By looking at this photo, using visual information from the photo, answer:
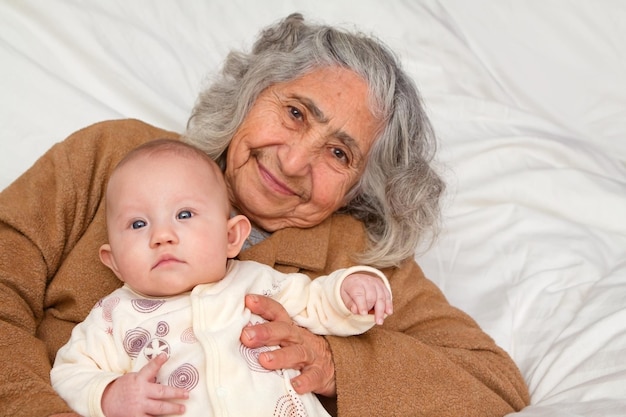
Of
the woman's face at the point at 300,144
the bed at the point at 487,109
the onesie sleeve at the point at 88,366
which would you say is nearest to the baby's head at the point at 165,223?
the onesie sleeve at the point at 88,366

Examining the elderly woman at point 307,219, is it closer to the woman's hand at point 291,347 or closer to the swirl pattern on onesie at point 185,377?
the woman's hand at point 291,347

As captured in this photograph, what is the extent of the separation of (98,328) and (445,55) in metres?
1.86

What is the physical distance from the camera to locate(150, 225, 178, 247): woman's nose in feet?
5.17

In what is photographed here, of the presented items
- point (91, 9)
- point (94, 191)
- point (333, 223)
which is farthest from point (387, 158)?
point (91, 9)

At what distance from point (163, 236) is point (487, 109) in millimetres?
1645

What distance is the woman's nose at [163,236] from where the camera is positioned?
1.58m

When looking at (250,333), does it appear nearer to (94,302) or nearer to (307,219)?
(94,302)

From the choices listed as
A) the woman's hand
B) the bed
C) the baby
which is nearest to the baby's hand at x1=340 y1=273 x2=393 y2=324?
the baby

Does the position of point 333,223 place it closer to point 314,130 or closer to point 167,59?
point 314,130

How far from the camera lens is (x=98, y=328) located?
5.30 ft

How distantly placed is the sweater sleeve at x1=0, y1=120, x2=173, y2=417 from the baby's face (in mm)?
251

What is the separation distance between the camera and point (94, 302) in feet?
6.19

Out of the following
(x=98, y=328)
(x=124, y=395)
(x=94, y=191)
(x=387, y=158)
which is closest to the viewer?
(x=124, y=395)

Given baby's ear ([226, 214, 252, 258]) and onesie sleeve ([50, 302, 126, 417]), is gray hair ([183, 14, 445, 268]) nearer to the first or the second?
baby's ear ([226, 214, 252, 258])
